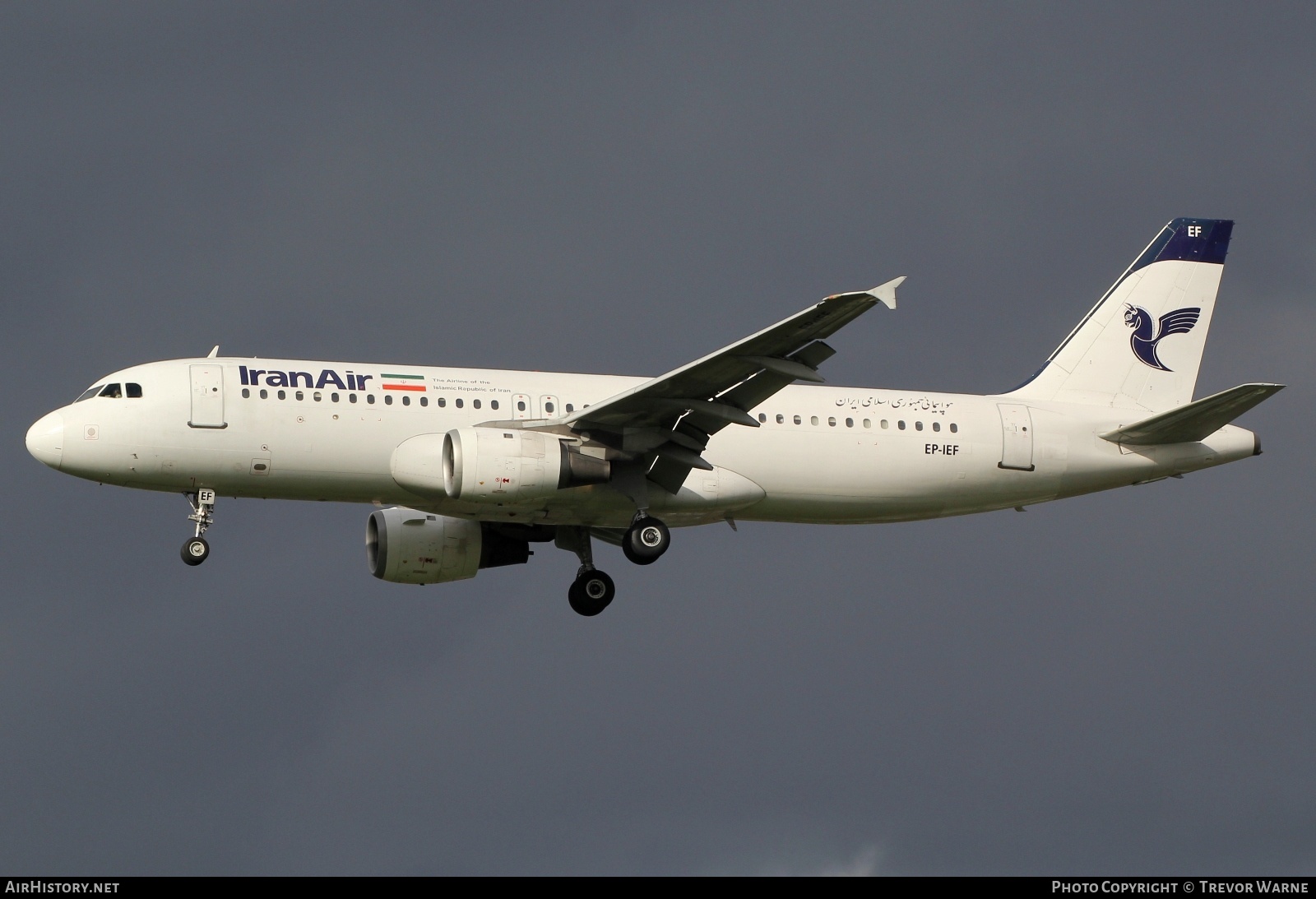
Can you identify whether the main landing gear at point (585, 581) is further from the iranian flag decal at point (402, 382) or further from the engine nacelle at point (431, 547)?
the iranian flag decal at point (402, 382)

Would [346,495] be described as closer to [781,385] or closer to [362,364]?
[362,364]

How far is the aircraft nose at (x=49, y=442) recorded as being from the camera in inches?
1501

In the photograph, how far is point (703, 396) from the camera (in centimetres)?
3797

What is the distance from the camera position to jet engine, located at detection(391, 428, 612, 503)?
37406 millimetres

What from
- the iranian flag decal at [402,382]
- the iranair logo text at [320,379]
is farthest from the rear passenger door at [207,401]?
the iranian flag decal at [402,382]

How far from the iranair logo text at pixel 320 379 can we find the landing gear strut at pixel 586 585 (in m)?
5.83

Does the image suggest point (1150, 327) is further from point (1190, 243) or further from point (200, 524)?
point (200, 524)

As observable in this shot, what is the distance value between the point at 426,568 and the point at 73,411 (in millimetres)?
8688

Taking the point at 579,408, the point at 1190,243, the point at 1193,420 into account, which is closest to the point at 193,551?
the point at 579,408

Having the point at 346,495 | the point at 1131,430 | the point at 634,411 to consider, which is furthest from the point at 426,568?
the point at 1131,430

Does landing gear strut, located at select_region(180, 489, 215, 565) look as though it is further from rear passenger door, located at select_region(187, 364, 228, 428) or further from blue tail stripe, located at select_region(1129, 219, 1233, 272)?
blue tail stripe, located at select_region(1129, 219, 1233, 272)

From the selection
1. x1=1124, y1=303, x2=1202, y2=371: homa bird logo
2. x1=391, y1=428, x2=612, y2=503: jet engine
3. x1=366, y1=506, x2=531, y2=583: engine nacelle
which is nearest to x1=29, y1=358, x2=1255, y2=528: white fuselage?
x1=391, y1=428, x2=612, y2=503: jet engine

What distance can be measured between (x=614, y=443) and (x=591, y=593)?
4.99 m

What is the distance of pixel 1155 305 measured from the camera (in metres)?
45.7
